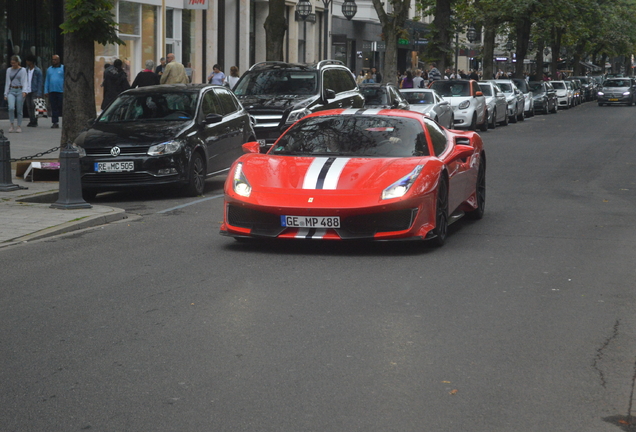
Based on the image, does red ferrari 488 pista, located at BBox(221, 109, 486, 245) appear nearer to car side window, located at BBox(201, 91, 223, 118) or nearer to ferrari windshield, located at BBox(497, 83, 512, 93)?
car side window, located at BBox(201, 91, 223, 118)

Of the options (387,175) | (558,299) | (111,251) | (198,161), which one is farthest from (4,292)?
(198,161)

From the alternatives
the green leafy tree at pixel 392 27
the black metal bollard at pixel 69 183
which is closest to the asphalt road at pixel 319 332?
the black metal bollard at pixel 69 183

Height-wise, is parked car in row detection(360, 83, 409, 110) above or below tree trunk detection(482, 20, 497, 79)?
below

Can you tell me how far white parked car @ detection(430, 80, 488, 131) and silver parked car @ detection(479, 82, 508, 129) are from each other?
1.12 metres

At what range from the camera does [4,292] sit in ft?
24.2

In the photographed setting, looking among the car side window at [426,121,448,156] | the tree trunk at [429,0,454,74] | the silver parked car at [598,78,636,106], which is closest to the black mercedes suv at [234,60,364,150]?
the car side window at [426,121,448,156]

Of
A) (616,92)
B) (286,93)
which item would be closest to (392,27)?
(286,93)

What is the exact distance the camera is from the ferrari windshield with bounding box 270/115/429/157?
965cm

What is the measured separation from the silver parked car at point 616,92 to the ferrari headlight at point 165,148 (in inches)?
1937

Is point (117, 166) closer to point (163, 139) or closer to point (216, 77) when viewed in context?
point (163, 139)

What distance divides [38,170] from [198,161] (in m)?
2.48

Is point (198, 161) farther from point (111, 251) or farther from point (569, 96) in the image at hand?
point (569, 96)

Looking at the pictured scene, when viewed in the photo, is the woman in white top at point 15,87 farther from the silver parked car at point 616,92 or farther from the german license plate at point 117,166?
the silver parked car at point 616,92

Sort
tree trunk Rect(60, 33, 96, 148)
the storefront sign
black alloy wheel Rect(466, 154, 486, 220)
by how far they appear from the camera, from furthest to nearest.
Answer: the storefront sign, tree trunk Rect(60, 33, 96, 148), black alloy wheel Rect(466, 154, 486, 220)
